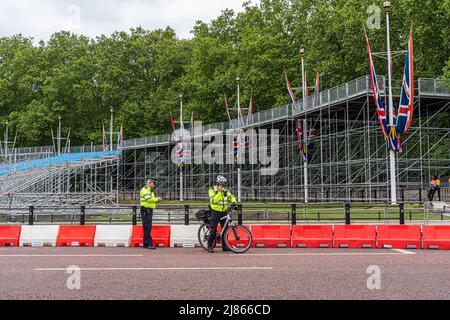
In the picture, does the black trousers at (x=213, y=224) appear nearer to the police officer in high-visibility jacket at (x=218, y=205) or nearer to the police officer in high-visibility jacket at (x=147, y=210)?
the police officer in high-visibility jacket at (x=218, y=205)

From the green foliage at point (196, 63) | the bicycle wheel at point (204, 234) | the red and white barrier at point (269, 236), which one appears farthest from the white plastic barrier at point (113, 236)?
the green foliage at point (196, 63)

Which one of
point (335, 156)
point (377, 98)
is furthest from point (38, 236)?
point (335, 156)

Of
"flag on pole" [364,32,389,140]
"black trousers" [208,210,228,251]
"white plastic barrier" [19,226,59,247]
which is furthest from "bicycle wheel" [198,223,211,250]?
"flag on pole" [364,32,389,140]

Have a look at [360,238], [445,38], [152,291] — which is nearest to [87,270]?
[152,291]

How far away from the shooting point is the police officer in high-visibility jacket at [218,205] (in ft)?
41.5

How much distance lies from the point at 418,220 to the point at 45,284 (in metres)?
16.1

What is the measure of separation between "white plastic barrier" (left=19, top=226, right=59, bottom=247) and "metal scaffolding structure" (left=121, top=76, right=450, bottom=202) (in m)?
19.2

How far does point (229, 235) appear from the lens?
13.3 meters

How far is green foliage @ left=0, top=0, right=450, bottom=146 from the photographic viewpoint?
4259 cm

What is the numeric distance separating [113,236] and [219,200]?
379 centimetres

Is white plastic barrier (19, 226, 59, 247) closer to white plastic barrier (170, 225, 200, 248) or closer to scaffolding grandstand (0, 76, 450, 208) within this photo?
white plastic barrier (170, 225, 200, 248)

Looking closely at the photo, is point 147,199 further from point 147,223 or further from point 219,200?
point 219,200

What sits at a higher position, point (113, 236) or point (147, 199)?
point (147, 199)

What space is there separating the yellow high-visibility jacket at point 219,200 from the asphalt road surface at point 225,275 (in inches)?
44.9
